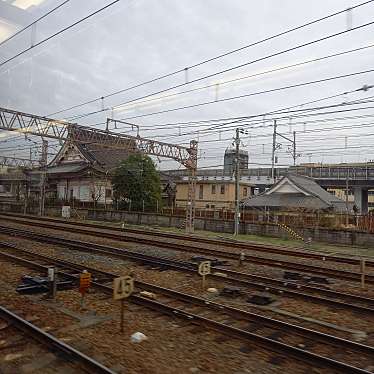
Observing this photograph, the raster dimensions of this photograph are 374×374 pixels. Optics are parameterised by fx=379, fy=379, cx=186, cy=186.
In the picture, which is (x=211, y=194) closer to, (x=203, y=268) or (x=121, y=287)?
(x=203, y=268)

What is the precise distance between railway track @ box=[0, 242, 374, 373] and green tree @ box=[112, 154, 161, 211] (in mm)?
28893

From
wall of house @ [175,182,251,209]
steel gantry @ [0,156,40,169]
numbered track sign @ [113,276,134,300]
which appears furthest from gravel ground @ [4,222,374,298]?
steel gantry @ [0,156,40,169]

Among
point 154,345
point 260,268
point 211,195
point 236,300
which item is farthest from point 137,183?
point 154,345

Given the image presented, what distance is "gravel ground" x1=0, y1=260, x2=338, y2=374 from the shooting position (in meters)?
5.36

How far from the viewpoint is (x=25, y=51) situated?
14.1 metres

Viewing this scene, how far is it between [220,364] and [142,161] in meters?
34.8

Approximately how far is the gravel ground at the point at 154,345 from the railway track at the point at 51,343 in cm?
28

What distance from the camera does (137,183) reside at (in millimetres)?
38781

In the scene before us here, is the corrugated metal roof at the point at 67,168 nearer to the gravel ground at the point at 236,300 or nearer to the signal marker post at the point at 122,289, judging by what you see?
the gravel ground at the point at 236,300

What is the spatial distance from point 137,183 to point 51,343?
3317 cm

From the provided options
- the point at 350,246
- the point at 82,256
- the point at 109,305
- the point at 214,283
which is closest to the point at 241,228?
the point at 350,246

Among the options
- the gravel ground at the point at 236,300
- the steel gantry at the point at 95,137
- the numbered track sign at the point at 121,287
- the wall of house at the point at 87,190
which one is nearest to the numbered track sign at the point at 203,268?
the gravel ground at the point at 236,300

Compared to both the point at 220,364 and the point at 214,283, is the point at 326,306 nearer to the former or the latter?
the point at 214,283

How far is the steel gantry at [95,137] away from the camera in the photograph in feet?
77.0
